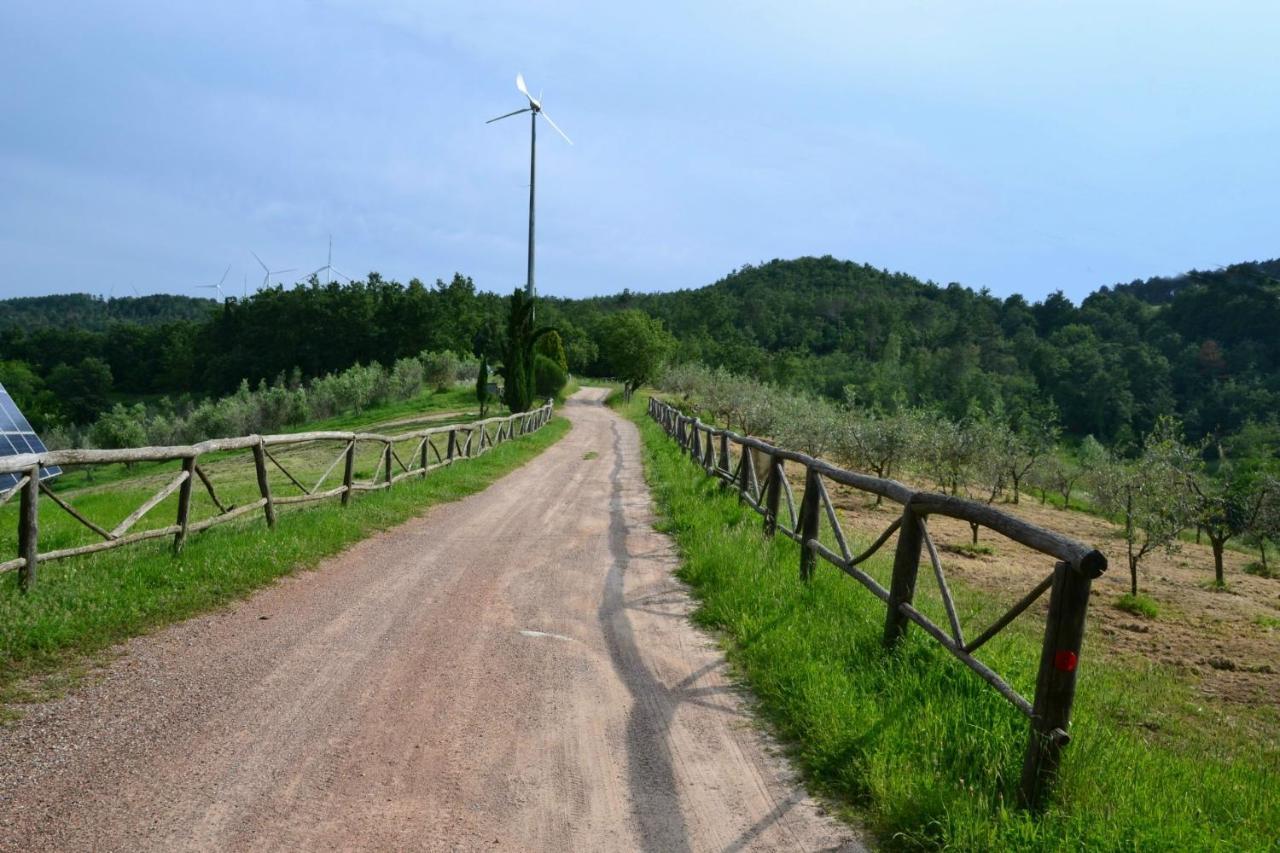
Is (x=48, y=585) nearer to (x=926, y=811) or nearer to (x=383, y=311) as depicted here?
(x=926, y=811)

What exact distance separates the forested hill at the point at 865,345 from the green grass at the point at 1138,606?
40.4 metres

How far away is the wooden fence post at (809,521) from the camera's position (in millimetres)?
7707

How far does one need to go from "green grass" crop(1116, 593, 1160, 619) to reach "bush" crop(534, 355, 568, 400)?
132 ft

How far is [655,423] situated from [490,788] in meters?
35.8

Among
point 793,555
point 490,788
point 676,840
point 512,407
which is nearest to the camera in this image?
point 676,840

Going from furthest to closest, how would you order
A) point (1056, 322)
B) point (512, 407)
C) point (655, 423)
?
point (1056, 322)
point (655, 423)
point (512, 407)

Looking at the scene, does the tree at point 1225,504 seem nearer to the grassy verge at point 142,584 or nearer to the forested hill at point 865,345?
the grassy verge at point 142,584

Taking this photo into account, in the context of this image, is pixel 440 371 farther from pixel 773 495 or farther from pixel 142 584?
pixel 142 584

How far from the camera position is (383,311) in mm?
89375

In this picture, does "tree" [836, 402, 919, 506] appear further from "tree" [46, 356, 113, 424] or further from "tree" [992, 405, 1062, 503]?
"tree" [46, 356, 113, 424]

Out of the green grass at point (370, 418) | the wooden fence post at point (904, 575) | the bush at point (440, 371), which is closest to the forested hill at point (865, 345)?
the bush at point (440, 371)

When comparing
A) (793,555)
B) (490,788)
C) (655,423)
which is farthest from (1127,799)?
(655,423)

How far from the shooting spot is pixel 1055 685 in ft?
11.8

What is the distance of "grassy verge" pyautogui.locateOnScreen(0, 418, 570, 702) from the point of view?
525 cm
